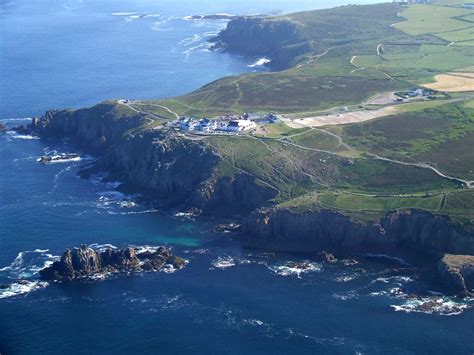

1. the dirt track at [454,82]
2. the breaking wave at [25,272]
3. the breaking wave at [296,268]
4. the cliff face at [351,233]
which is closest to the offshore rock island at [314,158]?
the cliff face at [351,233]

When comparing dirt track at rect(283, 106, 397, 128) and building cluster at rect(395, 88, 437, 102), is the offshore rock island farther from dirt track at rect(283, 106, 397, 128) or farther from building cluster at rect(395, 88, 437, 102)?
building cluster at rect(395, 88, 437, 102)

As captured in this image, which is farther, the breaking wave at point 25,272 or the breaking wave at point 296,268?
the breaking wave at point 296,268

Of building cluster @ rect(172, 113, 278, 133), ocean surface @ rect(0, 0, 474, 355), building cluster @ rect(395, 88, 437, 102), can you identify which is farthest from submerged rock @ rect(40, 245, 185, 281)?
building cluster @ rect(395, 88, 437, 102)

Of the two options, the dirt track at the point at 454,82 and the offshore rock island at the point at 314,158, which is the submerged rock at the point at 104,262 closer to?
the offshore rock island at the point at 314,158

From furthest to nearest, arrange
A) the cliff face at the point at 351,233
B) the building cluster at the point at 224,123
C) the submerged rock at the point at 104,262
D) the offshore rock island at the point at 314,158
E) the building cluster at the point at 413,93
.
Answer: the building cluster at the point at 413,93 → the building cluster at the point at 224,123 → the offshore rock island at the point at 314,158 → the cliff face at the point at 351,233 → the submerged rock at the point at 104,262

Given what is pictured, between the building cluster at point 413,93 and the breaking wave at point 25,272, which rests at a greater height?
the building cluster at point 413,93

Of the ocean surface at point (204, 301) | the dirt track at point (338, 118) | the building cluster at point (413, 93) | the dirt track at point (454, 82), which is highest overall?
the dirt track at point (454, 82)

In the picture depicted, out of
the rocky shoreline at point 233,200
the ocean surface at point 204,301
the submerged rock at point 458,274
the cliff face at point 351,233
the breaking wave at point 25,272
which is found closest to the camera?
the ocean surface at point 204,301
